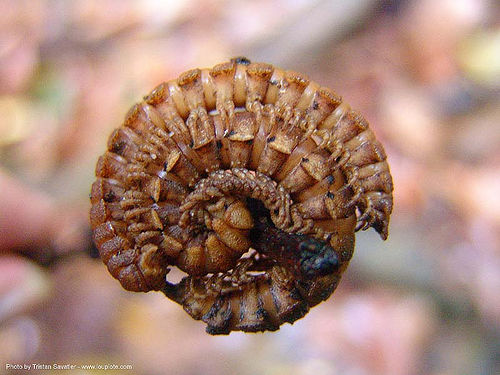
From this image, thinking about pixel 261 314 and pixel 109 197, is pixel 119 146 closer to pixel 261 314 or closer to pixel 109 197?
pixel 109 197

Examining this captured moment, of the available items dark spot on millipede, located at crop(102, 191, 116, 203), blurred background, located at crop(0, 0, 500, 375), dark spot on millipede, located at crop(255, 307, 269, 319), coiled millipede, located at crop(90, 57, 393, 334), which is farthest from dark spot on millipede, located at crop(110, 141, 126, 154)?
blurred background, located at crop(0, 0, 500, 375)

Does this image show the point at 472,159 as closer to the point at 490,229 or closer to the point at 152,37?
the point at 490,229

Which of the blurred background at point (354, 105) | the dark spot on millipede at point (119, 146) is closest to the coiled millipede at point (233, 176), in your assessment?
the dark spot on millipede at point (119, 146)

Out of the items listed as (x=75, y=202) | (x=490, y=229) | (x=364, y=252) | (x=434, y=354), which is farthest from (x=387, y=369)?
(x=75, y=202)

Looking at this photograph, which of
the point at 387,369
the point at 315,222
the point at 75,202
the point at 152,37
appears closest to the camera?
the point at 315,222

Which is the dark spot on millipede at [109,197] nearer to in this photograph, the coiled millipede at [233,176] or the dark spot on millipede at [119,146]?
the coiled millipede at [233,176]

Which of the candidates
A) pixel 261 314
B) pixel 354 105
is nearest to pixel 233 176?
pixel 261 314
